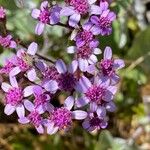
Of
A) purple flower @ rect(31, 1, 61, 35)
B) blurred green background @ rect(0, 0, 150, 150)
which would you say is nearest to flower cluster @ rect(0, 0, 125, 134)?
purple flower @ rect(31, 1, 61, 35)

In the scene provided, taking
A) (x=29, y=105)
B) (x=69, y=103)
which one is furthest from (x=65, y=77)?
(x=29, y=105)

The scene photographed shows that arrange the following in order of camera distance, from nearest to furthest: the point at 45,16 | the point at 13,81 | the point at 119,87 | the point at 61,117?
the point at 61,117
the point at 13,81
the point at 45,16
the point at 119,87

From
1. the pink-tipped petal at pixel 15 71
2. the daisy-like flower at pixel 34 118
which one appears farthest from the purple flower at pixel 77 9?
the daisy-like flower at pixel 34 118

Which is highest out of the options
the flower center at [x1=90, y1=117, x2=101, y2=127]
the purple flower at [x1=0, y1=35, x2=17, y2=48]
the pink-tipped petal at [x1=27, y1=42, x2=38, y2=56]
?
the purple flower at [x1=0, y1=35, x2=17, y2=48]

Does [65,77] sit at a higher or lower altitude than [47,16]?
lower

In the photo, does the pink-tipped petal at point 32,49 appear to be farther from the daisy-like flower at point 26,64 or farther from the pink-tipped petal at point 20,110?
the pink-tipped petal at point 20,110

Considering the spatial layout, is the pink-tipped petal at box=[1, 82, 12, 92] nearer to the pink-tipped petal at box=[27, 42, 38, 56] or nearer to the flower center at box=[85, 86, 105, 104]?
the pink-tipped petal at box=[27, 42, 38, 56]

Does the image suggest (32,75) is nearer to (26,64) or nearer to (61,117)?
(26,64)

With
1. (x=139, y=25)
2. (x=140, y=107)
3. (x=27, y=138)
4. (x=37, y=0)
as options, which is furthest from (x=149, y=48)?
(x=27, y=138)
